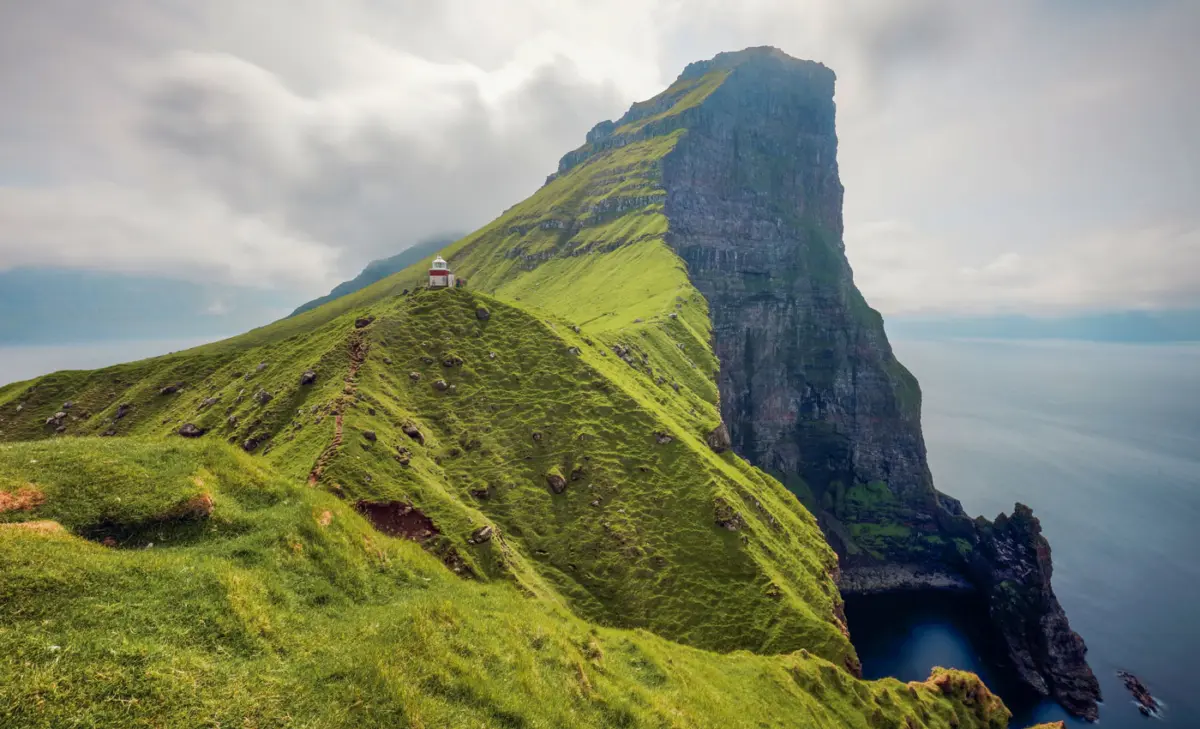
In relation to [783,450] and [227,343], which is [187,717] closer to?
[227,343]

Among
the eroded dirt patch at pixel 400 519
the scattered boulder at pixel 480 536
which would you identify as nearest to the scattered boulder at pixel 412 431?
the eroded dirt patch at pixel 400 519

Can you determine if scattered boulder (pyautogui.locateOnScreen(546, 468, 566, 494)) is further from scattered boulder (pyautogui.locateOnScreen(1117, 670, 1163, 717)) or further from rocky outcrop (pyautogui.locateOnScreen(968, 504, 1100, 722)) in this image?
scattered boulder (pyautogui.locateOnScreen(1117, 670, 1163, 717))

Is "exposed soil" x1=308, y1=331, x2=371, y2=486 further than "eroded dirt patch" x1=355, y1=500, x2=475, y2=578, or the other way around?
"exposed soil" x1=308, y1=331, x2=371, y2=486

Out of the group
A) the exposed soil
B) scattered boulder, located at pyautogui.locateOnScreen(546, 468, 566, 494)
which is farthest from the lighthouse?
scattered boulder, located at pyautogui.locateOnScreen(546, 468, 566, 494)

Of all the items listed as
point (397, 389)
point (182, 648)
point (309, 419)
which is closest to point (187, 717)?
point (182, 648)

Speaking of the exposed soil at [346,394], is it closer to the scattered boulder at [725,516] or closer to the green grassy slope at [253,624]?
the green grassy slope at [253,624]

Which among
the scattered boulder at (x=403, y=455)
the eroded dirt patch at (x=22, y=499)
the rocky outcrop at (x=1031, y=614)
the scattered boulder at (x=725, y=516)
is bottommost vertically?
the rocky outcrop at (x=1031, y=614)
